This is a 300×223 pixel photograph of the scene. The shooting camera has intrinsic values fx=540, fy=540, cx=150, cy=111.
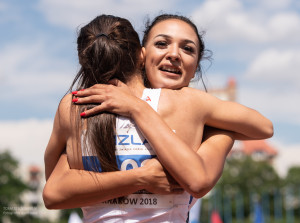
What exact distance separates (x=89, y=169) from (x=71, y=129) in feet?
0.78

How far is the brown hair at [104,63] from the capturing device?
2773mm

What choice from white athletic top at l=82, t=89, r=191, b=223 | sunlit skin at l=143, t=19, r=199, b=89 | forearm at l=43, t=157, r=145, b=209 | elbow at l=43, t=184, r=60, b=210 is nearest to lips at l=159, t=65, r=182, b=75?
sunlit skin at l=143, t=19, r=199, b=89

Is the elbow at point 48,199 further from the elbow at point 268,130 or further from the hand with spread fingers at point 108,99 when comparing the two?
the elbow at point 268,130

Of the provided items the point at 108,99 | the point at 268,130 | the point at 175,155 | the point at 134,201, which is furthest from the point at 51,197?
the point at 268,130

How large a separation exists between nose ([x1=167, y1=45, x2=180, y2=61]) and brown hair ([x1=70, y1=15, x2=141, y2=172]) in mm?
181

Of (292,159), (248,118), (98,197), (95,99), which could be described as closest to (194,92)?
(248,118)

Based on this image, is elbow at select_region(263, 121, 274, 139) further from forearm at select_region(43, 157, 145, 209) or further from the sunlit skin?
forearm at select_region(43, 157, 145, 209)

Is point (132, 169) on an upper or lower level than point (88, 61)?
lower

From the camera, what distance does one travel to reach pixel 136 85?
3.04m

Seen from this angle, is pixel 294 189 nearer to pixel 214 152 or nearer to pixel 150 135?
pixel 214 152

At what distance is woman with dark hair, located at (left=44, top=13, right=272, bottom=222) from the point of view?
8.94 ft

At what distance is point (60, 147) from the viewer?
3.05 meters

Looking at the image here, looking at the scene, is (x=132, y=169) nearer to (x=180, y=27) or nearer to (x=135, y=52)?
(x=135, y=52)

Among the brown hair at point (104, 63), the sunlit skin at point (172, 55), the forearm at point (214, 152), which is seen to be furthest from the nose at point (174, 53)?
the forearm at point (214, 152)
